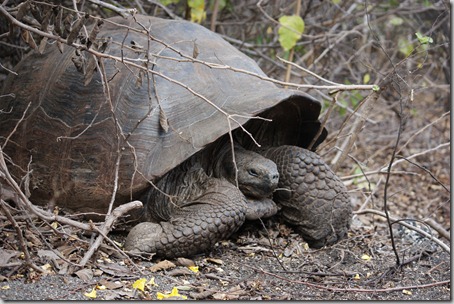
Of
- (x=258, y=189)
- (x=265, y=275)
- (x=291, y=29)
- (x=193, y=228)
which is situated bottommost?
(x=265, y=275)

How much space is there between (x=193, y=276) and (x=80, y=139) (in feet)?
3.43

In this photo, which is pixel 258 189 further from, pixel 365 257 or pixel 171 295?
pixel 171 295

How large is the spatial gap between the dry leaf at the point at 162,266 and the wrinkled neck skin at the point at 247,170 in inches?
21.6

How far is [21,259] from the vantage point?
10.8 feet

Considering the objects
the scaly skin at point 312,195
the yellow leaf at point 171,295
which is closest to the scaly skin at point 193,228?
the scaly skin at point 312,195

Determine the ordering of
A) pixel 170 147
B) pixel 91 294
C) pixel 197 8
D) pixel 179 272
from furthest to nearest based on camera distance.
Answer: pixel 197 8 < pixel 170 147 < pixel 179 272 < pixel 91 294

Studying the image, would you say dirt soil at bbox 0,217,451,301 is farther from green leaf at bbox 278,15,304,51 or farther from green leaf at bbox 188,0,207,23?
green leaf at bbox 188,0,207,23

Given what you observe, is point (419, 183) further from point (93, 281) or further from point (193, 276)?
point (93, 281)

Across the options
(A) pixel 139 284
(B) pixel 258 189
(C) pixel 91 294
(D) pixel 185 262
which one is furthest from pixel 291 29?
(C) pixel 91 294

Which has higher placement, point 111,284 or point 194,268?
point 111,284

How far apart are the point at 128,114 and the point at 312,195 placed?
1.13m

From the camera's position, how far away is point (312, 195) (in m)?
4.10

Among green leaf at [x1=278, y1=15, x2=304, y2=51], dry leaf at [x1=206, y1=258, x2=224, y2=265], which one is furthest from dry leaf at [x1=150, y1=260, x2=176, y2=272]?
green leaf at [x1=278, y1=15, x2=304, y2=51]

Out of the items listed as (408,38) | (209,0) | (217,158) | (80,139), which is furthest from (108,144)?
(408,38)
